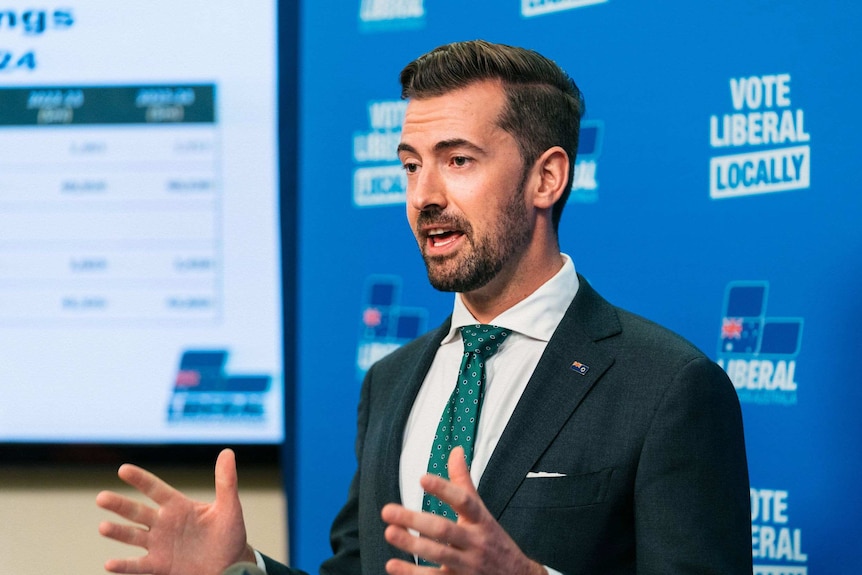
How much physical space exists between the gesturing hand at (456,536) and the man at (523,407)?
0.04ft

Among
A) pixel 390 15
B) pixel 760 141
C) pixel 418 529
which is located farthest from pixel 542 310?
pixel 390 15

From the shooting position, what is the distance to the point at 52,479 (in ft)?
9.80

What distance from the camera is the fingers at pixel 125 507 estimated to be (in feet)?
5.28

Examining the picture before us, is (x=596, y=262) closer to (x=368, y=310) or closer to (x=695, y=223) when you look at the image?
(x=695, y=223)

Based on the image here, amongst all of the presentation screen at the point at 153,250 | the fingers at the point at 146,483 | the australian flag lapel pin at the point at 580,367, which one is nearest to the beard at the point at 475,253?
the australian flag lapel pin at the point at 580,367

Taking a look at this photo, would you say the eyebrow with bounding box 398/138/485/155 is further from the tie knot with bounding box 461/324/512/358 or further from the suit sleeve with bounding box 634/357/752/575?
the suit sleeve with bounding box 634/357/752/575

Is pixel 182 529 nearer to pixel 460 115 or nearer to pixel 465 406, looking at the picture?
pixel 465 406

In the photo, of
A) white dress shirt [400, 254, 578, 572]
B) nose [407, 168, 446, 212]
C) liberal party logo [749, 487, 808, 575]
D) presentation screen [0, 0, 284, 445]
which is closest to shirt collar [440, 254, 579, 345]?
white dress shirt [400, 254, 578, 572]

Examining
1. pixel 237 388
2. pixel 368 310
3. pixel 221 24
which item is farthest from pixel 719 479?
pixel 221 24

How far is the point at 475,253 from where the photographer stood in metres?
1.87

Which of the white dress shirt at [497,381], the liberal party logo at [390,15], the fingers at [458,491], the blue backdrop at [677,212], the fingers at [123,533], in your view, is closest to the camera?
the fingers at [458,491]

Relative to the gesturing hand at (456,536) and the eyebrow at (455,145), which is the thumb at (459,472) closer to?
the gesturing hand at (456,536)

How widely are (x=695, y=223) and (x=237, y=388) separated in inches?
54.8

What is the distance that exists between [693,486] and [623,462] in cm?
12
